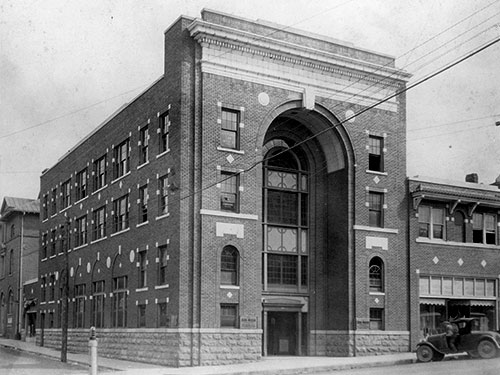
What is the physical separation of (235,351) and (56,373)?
283 inches

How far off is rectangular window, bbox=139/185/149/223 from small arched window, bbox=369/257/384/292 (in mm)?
11179

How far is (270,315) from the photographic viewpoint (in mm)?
35375

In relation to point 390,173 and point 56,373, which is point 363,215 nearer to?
point 390,173

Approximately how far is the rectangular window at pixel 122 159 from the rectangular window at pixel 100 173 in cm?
248

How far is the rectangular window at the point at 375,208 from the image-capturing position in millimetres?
36156

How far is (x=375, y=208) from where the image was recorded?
36.4m

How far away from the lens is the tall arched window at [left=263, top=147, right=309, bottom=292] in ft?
117

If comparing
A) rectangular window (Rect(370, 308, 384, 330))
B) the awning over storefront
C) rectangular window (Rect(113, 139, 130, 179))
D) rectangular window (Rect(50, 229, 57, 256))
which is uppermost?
rectangular window (Rect(113, 139, 130, 179))

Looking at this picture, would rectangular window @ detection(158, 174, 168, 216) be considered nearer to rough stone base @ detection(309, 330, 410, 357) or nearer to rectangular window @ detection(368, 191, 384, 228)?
rough stone base @ detection(309, 330, 410, 357)

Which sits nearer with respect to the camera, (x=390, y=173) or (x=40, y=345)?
(x=390, y=173)

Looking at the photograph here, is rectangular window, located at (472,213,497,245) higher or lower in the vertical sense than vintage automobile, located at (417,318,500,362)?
higher

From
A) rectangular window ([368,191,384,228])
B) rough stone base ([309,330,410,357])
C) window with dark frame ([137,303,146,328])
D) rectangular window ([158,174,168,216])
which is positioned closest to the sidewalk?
rough stone base ([309,330,410,357])

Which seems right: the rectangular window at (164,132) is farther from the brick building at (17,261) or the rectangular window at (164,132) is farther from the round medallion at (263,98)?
the brick building at (17,261)

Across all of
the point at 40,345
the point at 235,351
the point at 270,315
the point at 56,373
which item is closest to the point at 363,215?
the point at 270,315
